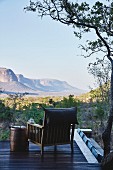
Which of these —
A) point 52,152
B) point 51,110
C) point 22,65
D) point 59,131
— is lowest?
point 52,152

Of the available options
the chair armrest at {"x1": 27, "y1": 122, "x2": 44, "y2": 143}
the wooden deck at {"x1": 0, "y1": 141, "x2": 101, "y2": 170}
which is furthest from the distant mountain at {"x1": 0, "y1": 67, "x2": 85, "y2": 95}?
the wooden deck at {"x1": 0, "y1": 141, "x2": 101, "y2": 170}

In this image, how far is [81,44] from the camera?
16.9ft

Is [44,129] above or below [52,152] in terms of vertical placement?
above

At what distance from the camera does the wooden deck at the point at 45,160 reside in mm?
3619

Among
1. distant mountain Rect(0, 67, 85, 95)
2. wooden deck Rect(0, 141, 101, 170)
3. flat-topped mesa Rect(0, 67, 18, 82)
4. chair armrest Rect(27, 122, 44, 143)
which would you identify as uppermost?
flat-topped mesa Rect(0, 67, 18, 82)

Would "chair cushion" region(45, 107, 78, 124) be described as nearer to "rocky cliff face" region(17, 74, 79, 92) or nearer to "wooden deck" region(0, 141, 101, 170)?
"wooden deck" region(0, 141, 101, 170)

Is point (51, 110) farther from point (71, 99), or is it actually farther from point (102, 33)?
point (71, 99)

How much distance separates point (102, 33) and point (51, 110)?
1.61 m

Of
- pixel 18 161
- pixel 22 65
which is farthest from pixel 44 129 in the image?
pixel 22 65

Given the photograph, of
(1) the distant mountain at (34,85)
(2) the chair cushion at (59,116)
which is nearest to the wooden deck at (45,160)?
(2) the chair cushion at (59,116)

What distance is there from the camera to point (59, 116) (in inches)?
172

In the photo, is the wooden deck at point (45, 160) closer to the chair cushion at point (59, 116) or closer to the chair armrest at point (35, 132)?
the chair armrest at point (35, 132)

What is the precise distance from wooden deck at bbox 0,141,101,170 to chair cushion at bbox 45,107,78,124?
0.53m

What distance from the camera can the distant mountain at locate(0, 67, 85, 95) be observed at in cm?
742
